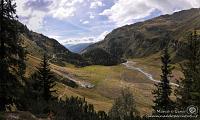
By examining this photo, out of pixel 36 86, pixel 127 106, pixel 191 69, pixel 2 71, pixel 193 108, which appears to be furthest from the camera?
pixel 127 106

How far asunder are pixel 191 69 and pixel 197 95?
602cm

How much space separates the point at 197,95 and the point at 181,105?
7.41m

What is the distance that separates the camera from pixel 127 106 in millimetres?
106875

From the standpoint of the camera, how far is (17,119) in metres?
29.6

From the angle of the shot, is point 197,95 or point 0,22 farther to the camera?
point 197,95

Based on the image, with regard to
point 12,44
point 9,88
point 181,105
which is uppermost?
point 12,44

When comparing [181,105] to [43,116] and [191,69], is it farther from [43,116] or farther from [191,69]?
[43,116]

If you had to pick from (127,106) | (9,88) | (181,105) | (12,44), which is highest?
(12,44)

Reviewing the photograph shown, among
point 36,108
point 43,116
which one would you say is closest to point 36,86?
point 36,108

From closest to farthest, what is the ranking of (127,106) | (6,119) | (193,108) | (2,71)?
(6,119) → (2,71) → (193,108) → (127,106)

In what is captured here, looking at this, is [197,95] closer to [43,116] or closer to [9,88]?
[43,116]

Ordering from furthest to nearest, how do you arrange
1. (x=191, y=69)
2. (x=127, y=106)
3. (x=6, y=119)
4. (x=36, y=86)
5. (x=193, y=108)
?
(x=127, y=106) → (x=36, y=86) → (x=191, y=69) → (x=193, y=108) → (x=6, y=119)

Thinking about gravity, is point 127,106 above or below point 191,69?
below

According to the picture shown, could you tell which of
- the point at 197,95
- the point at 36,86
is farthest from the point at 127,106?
the point at 197,95
